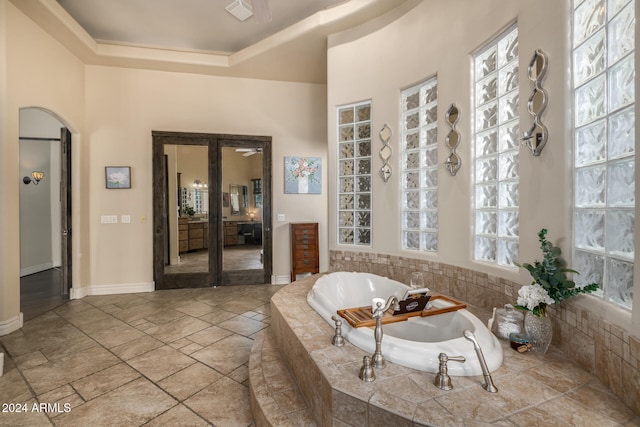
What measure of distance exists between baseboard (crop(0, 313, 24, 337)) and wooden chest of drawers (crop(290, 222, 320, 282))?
3056 millimetres

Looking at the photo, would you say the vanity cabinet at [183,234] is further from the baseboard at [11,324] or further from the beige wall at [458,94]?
the beige wall at [458,94]

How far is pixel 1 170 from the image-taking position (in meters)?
2.90

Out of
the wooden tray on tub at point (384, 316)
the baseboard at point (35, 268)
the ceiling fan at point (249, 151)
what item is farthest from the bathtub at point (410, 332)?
the baseboard at point (35, 268)

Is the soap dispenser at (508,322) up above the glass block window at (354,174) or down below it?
below

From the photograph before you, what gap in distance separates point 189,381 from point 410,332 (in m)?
1.60

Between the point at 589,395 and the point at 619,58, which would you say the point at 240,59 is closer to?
the point at 619,58

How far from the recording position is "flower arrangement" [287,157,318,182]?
4918 millimetres

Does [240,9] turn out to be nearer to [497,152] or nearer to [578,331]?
[497,152]

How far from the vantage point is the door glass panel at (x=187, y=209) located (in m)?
4.57

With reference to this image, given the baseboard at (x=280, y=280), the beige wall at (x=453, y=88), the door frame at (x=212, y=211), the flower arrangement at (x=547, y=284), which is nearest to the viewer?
the flower arrangement at (x=547, y=284)

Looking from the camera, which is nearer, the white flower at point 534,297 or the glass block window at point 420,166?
the white flower at point 534,297

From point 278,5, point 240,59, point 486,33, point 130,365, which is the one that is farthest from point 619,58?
point 240,59

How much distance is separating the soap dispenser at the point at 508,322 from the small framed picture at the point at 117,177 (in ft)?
15.4

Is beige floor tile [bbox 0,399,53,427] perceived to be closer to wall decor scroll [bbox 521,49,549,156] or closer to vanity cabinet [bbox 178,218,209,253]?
vanity cabinet [bbox 178,218,209,253]
